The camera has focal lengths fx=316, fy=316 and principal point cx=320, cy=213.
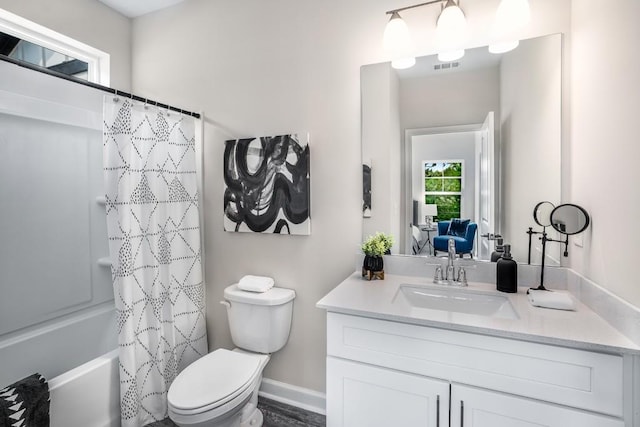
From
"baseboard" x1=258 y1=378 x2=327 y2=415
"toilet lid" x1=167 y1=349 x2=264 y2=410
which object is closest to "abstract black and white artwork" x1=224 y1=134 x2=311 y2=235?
"toilet lid" x1=167 y1=349 x2=264 y2=410

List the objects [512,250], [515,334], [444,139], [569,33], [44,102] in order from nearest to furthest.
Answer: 1. [515,334]
2. [569,33]
3. [512,250]
4. [444,139]
5. [44,102]

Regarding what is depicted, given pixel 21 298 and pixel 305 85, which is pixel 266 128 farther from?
pixel 21 298

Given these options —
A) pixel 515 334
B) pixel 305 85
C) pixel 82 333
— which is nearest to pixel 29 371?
pixel 82 333

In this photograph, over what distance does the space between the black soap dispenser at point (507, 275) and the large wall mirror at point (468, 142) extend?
144 millimetres

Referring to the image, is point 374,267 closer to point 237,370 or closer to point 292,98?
point 237,370

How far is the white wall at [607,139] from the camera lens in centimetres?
97

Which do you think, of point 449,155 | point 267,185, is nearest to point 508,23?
point 449,155

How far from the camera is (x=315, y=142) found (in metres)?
1.91

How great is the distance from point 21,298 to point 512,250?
276cm

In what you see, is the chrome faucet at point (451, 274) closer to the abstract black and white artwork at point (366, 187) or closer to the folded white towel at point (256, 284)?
the abstract black and white artwork at point (366, 187)

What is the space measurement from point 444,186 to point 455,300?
579 millimetres

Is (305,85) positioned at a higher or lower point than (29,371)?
higher

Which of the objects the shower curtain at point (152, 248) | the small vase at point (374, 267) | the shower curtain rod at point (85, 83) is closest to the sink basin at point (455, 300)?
the small vase at point (374, 267)

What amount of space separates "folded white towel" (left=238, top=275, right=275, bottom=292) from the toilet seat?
37 cm
